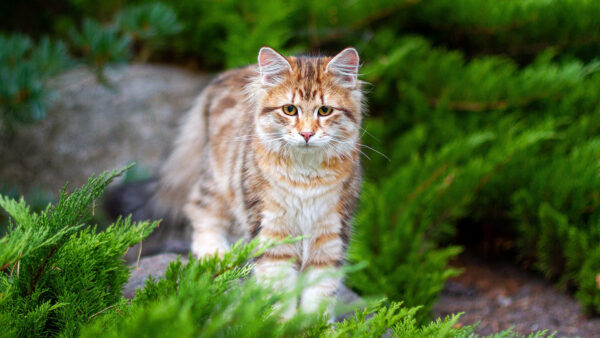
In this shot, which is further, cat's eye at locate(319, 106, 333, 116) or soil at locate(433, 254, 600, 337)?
soil at locate(433, 254, 600, 337)

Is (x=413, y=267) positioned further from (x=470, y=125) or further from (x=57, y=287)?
(x=57, y=287)

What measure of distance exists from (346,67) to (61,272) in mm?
1304

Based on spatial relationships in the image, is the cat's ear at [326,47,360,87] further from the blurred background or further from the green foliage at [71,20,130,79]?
the green foliage at [71,20,130,79]

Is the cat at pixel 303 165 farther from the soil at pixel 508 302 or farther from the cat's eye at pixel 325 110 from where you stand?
the soil at pixel 508 302

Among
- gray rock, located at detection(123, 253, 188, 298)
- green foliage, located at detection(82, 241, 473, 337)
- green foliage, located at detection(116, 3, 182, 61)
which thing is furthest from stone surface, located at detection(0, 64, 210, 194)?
green foliage, located at detection(82, 241, 473, 337)

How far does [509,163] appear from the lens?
134 inches

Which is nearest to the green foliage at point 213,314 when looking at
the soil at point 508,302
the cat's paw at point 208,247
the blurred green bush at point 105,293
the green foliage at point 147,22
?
the blurred green bush at point 105,293

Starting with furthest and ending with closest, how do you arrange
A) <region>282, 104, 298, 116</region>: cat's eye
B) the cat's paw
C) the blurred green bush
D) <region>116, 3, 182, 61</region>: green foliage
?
<region>116, 3, 182, 61</region>: green foliage < the cat's paw < <region>282, 104, 298, 116</region>: cat's eye < the blurred green bush

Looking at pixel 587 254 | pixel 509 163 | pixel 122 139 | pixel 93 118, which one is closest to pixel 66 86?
pixel 93 118

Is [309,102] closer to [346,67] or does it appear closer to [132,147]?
[346,67]

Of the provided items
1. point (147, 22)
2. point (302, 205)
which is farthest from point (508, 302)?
point (147, 22)

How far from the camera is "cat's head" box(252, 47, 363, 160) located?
2.08m

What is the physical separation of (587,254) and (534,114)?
108 cm

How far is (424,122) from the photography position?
3.71 metres
